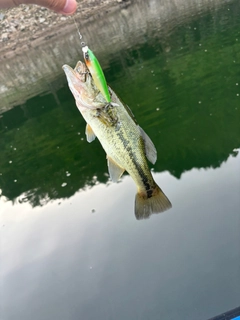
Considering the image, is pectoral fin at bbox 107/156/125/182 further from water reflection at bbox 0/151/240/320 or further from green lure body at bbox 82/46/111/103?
water reflection at bbox 0/151/240/320

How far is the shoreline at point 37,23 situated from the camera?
48.9 metres

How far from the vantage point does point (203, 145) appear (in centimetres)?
900

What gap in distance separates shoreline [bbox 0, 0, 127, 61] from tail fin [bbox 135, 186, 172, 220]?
47.2 meters

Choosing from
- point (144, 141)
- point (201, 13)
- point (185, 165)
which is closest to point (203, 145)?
point (185, 165)

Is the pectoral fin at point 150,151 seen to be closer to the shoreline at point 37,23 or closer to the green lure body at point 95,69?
the green lure body at point 95,69

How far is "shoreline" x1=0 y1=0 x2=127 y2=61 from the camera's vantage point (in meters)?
48.9

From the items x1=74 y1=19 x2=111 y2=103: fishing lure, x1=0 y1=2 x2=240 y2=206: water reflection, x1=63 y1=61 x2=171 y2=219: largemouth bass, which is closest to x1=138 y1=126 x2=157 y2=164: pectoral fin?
x1=63 y1=61 x2=171 y2=219: largemouth bass

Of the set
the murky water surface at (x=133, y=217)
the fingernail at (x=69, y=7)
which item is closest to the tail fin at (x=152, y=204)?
the fingernail at (x=69, y=7)

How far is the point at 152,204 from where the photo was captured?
104 inches

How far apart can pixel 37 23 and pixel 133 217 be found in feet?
184

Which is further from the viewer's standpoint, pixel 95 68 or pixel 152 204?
pixel 152 204

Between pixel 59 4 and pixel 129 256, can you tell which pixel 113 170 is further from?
pixel 129 256

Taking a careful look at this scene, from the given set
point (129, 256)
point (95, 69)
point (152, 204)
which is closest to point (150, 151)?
point (152, 204)

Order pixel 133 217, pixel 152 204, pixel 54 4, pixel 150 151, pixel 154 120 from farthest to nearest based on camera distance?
pixel 154 120, pixel 133 217, pixel 152 204, pixel 150 151, pixel 54 4
